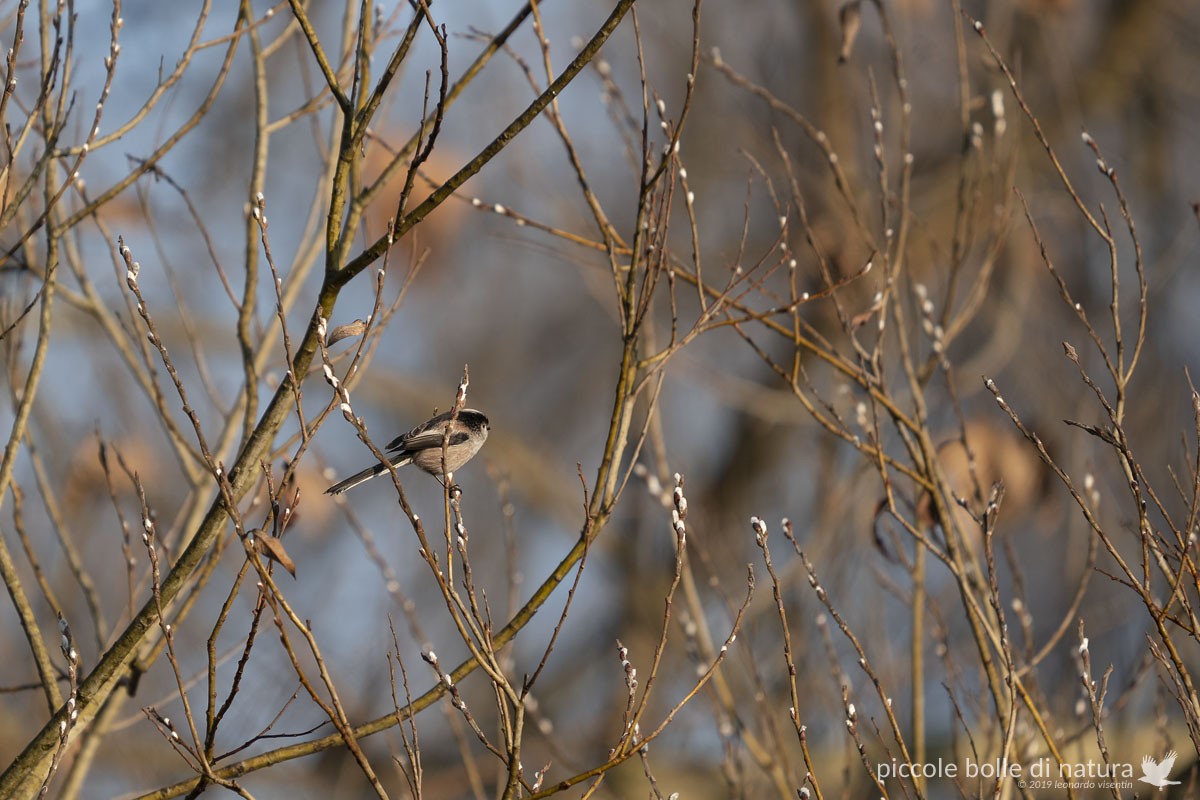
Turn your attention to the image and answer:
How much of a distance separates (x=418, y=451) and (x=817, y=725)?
3.64m

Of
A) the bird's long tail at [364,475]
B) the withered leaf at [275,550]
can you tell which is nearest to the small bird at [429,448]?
the bird's long tail at [364,475]

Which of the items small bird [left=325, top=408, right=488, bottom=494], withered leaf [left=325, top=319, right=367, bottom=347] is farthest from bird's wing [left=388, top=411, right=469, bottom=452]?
withered leaf [left=325, top=319, right=367, bottom=347]

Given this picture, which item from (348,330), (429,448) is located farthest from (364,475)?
(348,330)

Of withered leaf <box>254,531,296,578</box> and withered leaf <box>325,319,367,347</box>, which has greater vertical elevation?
withered leaf <box>325,319,367,347</box>

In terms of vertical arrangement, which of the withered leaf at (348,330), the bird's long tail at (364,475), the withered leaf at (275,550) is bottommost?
the withered leaf at (275,550)

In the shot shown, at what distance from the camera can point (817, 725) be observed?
514cm

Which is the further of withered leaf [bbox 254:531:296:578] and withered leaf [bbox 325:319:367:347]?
withered leaf [bbox 325:319:367:347]

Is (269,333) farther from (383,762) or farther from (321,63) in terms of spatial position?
(383,762)

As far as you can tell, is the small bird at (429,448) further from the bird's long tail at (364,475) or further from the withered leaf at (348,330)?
the withered leaf at (348,330)

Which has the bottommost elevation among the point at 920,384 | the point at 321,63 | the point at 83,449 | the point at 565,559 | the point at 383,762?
the point at 565,559

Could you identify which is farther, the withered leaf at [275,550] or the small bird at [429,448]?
the small bird at [429,448]

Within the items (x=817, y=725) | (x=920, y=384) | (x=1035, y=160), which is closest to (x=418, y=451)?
(x=920, y=384)

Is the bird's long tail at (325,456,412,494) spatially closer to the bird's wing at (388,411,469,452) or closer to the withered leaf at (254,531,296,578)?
the bird's wing at (388,411,469,452)

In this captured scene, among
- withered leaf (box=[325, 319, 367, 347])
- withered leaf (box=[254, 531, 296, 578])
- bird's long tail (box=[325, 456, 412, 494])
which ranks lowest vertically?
withered leaf (box=[254, 531, 296, 578])
